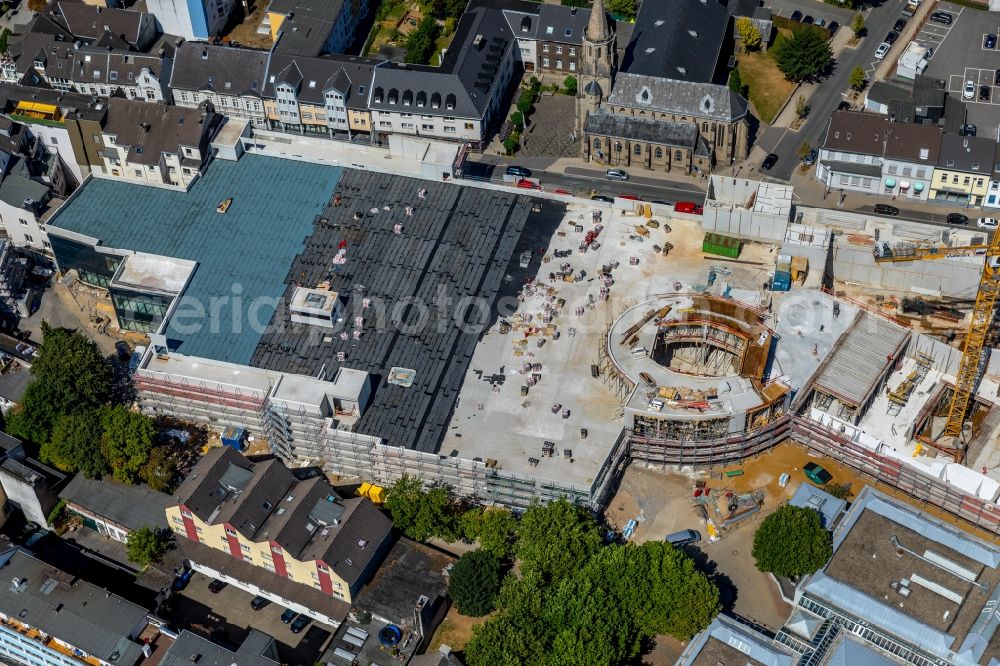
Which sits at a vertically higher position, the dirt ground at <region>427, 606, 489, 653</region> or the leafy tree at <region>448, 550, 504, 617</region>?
the leafy tree at <region>448, 550, 504, 617</region>

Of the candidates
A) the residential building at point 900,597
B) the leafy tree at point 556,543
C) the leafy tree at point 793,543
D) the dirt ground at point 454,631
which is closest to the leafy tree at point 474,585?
the dirt ground at point 454,631

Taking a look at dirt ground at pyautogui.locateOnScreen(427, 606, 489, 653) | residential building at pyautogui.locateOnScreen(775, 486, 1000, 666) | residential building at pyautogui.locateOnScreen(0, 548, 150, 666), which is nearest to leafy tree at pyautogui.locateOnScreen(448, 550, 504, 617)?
dirt ground at pyautogui.locateOnScreen(427, 606, 489, 653)

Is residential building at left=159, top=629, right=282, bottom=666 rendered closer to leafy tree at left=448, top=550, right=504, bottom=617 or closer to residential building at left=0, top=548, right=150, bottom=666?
residential building at left=0, top=548, right=150, bottom=666

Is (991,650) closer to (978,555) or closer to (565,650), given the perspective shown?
(978,555)

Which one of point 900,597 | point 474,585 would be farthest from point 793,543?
point 474,585

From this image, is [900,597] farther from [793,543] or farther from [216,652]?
[216,652]

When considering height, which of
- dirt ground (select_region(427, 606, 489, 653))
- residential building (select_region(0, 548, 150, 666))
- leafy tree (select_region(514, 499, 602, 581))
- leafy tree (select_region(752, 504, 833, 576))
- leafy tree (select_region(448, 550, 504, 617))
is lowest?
residential building (select_region(0, 548, 150, 666))
